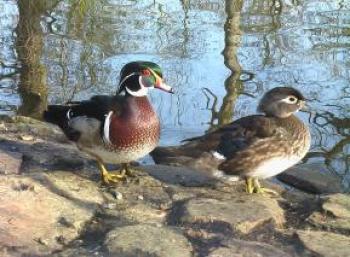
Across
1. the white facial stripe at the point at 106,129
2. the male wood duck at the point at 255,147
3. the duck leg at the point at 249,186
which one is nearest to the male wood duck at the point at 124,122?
the white facial stripe at the point at 106,129

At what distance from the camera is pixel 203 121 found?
7.84 meters

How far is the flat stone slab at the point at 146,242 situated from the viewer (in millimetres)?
3641

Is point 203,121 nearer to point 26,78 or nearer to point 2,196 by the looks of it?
point 26,78

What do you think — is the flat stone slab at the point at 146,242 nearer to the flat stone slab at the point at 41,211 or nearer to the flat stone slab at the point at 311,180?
the flat stone slab at the point at 41,211

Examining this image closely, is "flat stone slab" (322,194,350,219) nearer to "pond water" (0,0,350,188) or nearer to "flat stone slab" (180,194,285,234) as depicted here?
"flat stone slab" (180,194,285,234)

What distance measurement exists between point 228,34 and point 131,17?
215 centimetres

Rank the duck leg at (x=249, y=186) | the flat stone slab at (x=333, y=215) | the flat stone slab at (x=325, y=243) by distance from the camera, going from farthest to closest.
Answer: the duck leg at (x=249, y=186)
the flat stone slab at (x=333, y=215)
the flat stone slab at (x=325, y=243)

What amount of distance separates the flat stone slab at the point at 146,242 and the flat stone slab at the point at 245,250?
18 cm

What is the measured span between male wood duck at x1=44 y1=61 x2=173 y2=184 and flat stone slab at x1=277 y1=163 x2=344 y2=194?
186 centimetres

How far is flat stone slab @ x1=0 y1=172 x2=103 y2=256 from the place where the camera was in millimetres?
3725

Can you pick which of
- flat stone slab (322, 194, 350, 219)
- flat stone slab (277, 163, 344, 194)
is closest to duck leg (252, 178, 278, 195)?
flat stone slab (322, 194, 350, 219)

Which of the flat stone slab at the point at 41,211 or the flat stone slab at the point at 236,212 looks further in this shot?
the flat stone slab at the point at 236,212

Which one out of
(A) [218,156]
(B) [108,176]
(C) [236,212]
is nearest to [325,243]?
(C) [236,212]

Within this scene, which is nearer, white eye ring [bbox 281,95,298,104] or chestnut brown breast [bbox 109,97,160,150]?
chestnut brown breast [bbox 109,97,160,150]
